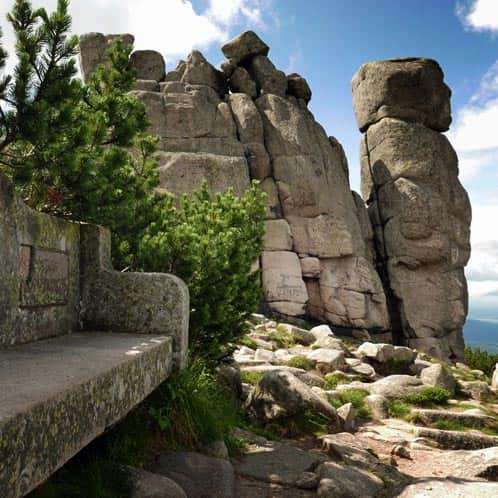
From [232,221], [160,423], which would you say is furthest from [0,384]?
[232,221]

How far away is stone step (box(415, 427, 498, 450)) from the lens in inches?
341

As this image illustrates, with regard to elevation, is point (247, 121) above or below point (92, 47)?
below

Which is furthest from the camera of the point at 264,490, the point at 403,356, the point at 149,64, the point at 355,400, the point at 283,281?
the point at 149,64

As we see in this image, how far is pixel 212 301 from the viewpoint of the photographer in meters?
7.62

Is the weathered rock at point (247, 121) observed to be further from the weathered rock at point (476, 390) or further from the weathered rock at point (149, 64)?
the weathered rock at point (476, 390)

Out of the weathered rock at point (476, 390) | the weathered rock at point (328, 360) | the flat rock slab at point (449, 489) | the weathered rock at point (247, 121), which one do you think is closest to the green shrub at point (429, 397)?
the weathered rock at point (476, 390)

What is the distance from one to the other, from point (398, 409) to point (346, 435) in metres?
3.08

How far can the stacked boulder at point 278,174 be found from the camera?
74.9ft

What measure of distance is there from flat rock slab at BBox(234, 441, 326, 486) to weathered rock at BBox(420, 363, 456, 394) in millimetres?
7428

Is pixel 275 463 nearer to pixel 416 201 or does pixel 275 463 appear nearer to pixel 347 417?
pixel 347 417

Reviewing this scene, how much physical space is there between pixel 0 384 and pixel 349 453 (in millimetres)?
5631

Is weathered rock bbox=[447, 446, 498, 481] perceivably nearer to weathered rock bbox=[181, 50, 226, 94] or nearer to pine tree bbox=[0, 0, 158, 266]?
pine tree bbox=[0, 0, 158, 266]

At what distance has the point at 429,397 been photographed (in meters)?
11.8

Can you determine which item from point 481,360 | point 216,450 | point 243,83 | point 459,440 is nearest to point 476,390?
point 459,440
